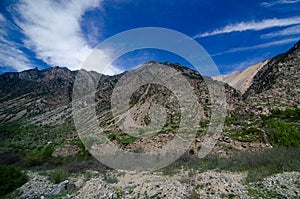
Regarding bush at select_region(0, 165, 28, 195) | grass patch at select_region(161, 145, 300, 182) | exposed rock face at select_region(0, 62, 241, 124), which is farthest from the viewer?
exposed rock face at select_region(0, 62, 241, 124)

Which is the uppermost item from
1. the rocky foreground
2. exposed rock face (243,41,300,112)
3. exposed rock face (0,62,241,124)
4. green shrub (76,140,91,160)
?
exposed rock face (0,62,241,124)

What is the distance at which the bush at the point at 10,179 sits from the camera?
11.0 metres

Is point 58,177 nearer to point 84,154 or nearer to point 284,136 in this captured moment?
point 84,154

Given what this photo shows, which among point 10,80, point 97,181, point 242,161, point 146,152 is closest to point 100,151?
point 146,152

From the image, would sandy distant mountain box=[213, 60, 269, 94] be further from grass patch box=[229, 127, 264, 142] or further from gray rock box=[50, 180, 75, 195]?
gray rock box=[50, 180, 75, 195]

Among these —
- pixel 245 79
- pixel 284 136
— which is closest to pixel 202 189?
pixel 284 136

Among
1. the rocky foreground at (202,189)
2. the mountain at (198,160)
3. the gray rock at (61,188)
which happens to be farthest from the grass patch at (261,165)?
the gray rock at (61,188)

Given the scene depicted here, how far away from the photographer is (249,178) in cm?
816

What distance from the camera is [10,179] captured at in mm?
11688

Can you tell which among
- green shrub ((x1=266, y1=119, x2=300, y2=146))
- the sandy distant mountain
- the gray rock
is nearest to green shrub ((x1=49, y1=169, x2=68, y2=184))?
the gray rock

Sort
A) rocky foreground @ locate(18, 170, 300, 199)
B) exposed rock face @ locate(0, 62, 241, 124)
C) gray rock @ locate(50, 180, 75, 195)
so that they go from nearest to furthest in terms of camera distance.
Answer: rocky foreground @ locate(18, 170, 300, 199), gray rock @ locate(50, 180, 75, 195), exposed rock face @ locate(0, 62, 241, 124)

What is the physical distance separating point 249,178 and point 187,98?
41.1m

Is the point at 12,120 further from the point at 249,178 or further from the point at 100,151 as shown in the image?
the point at 249,178

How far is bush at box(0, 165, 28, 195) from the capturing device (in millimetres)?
11000
